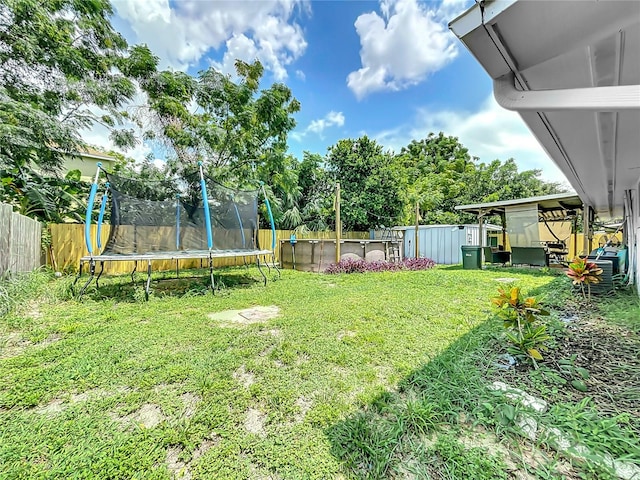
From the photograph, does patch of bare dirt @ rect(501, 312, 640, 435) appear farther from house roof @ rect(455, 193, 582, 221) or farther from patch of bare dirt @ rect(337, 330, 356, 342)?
house roof @ rect(455, 193, 582, 221)

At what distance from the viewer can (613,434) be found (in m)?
1.35

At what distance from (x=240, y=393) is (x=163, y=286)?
4.91 metres

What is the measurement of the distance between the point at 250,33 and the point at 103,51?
4.74 metres

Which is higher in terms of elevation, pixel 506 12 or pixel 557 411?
pixel 506 12

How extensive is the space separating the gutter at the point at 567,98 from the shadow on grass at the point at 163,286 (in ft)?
17.8

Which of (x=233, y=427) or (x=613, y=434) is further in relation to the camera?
(x=233, y=427)

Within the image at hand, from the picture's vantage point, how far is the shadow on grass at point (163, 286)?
4.89 m

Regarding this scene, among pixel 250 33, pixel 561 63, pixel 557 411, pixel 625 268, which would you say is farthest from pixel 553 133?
pixel 250 33

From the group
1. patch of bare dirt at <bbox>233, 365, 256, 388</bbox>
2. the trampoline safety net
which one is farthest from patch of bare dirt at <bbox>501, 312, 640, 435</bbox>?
the trampoline safety net

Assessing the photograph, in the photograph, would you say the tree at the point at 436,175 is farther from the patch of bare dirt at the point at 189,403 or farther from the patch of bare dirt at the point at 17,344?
the patch of bare dirt at the point at 17,344

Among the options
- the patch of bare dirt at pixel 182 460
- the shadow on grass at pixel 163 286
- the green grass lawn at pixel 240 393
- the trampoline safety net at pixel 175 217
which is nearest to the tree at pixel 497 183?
the trampoline safety net at pixel 175 217

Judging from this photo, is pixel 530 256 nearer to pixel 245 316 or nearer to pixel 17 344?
pixel 245 316

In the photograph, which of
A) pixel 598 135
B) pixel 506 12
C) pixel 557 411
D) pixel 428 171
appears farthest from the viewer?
Result: pixel 428 171

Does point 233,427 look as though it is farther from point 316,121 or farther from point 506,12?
point 316,121
